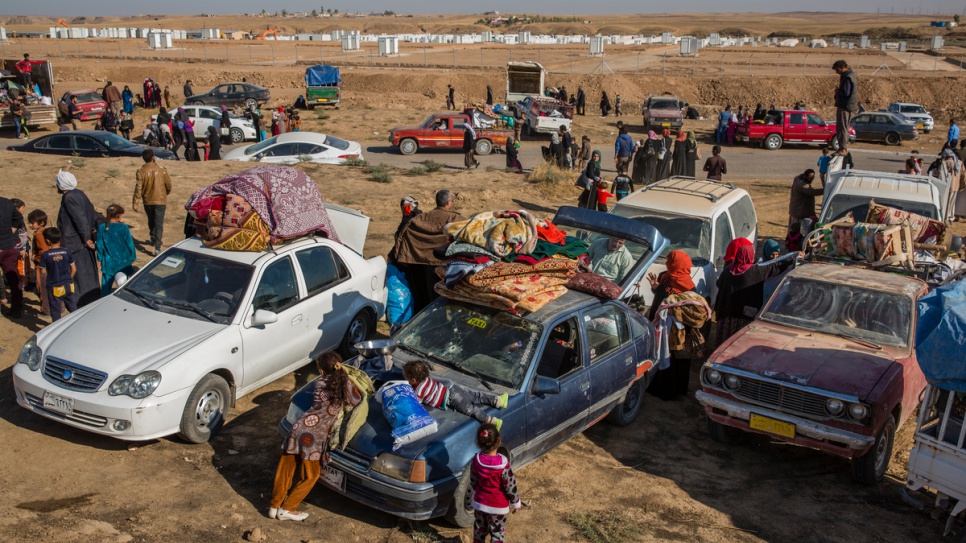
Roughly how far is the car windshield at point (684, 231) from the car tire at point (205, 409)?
614cm

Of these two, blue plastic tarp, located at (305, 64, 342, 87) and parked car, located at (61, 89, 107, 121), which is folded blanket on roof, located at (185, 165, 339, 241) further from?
blue plastic tarp, located at (305, 64, 342, 87)

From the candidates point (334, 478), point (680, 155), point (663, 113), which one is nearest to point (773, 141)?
point (663, 113)

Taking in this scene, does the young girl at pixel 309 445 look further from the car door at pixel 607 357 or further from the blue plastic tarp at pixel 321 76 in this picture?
the blue plastic tarp at pixel 321 76

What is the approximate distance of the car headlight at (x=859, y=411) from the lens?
6.64m

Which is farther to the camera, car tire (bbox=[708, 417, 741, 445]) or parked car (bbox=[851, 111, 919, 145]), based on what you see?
parked car (bbox=[851, 111, 919, 145])

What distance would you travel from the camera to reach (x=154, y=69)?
1921 inches

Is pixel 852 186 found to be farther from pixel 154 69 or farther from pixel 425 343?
pixel 154 69

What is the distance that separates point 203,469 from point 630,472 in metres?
3.75

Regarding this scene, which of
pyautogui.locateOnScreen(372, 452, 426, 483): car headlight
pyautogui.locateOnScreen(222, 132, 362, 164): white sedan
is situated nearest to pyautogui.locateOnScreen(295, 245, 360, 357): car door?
pyautogui.locateOnScreen(372, 452, 426, 483): car headlight

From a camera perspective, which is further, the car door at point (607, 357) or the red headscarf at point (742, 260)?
the red headscarf at point (742, 260)

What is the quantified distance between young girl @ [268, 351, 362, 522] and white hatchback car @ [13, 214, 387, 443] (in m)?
1.40

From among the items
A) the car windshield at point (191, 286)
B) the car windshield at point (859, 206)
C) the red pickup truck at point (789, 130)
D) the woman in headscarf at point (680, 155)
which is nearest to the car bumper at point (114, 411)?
the car windshield at point (191, 286)

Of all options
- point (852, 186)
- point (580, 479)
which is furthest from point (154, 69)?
point (580, 479)

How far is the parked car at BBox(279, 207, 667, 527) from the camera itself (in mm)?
5605
